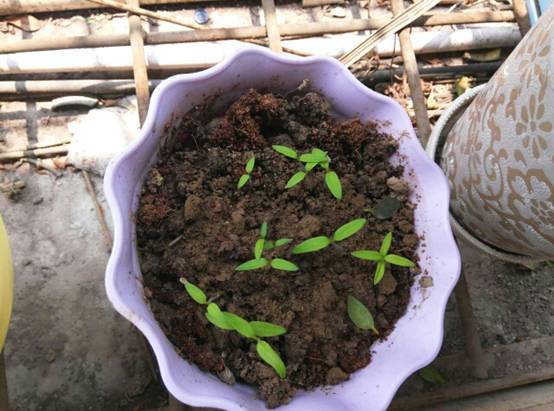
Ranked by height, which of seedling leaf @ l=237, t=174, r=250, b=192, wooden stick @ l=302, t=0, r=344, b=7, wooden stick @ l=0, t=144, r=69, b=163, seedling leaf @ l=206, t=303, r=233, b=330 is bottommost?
seedling leaf @ l=206, t=303, r=233, b=330

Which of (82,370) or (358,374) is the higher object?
(358,374)

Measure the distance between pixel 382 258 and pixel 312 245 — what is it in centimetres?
10

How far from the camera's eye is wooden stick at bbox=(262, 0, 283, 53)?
1015mm

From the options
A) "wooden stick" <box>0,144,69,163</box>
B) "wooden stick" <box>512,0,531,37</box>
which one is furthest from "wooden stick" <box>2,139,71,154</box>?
"wooden stick" <box>512,0,531,37</box>

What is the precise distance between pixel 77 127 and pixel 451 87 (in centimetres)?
92

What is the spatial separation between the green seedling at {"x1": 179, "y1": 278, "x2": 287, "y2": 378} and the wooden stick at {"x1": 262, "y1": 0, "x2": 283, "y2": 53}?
0.53m

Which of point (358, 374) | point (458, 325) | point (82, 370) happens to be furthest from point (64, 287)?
point (458, 325)

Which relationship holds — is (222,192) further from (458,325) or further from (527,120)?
(458,325)

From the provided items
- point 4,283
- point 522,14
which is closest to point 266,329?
point 4,283

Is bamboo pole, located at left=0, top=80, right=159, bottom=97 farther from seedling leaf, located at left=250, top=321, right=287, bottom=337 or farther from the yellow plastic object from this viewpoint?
seedling leaf, located at left=250, top=321, right=287, bottom=337

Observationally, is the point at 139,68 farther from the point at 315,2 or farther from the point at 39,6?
the point at 315,2

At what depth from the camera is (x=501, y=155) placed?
75cm

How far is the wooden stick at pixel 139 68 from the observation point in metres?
0.94

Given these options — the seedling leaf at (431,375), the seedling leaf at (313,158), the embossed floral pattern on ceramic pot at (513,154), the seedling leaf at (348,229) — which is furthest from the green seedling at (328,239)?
the seedling leaf at (431,375)
